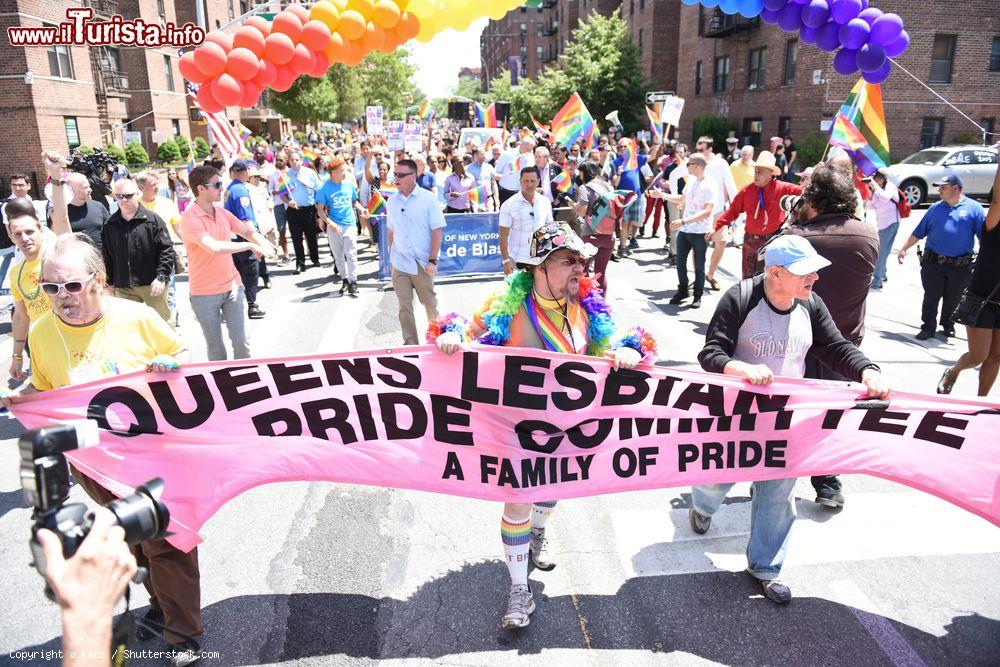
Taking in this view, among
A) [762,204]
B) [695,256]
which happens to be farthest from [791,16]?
A: [695,256]

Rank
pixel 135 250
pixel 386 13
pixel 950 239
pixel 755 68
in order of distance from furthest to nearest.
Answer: pixel 755 68 → pixel 386 13 → pixel 950 239 → pixel 135 250

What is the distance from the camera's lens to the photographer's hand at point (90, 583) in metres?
1.50

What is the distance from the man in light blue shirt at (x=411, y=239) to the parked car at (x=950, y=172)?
17.4 m

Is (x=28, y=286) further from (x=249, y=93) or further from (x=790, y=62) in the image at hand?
(x=790, y=62)

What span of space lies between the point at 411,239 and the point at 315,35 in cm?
338

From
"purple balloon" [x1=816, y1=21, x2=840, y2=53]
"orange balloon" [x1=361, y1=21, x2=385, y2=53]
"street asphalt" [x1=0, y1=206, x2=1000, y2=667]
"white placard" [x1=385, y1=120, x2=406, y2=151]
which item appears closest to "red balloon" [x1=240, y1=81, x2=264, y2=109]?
"orange balloon" [x1=361, y1=21, x2=385, y2=53]

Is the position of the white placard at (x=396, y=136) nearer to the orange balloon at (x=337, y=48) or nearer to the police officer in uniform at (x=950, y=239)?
the orange balloon at (x=337, y=48)

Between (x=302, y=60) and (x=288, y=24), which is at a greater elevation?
(x=288, y=24)

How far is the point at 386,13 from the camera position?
8.75m

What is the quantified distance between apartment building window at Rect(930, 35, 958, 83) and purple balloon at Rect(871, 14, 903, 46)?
75.0 feet

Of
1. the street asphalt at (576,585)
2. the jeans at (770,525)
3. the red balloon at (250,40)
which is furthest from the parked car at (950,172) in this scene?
the jeans at (770,525)

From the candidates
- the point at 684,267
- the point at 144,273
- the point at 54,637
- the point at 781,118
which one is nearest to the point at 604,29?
the point at 781,118

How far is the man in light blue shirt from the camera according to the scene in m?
7.23

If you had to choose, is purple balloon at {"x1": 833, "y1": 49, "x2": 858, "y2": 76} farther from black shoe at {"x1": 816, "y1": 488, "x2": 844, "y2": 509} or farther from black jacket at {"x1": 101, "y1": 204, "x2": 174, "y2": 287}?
black jacket at {"x1": 101, "y1": 204, "x2": 174, "y2": 287}
